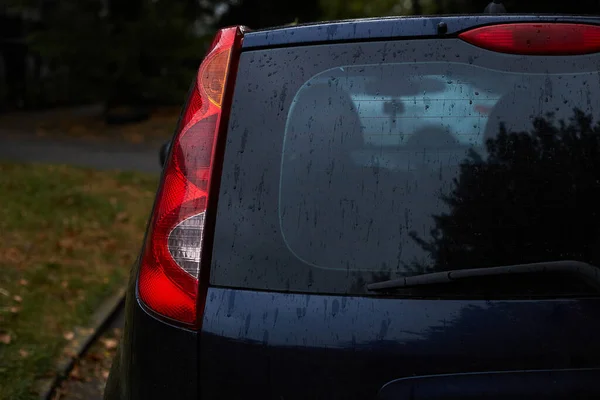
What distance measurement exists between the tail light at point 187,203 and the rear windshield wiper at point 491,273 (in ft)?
1.54

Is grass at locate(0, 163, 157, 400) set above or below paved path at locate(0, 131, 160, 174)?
above

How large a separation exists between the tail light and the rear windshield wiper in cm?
47

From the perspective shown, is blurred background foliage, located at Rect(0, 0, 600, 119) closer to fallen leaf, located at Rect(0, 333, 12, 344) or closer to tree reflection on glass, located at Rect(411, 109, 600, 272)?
fallen leaf, located at Rect(0, 333, 12, 344)

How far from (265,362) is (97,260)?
5721mm

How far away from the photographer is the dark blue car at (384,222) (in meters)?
1.94

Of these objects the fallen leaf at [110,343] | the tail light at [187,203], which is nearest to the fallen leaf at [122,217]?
the fallen leaf at [110,343]

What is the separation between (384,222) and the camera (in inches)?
80.4

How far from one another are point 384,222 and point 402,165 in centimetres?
16

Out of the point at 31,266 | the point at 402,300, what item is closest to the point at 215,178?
the point at 402,300

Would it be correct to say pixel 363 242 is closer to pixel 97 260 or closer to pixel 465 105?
pixel 465 105

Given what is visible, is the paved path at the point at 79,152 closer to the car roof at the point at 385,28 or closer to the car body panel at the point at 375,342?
the car roof at the point at 385,28

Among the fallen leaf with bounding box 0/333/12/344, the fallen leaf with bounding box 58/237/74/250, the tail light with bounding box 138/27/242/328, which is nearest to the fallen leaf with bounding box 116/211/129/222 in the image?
the fallen leaf with bounding box 58/237/74/250

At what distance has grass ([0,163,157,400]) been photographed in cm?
500

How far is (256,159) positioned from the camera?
7.00 feet
